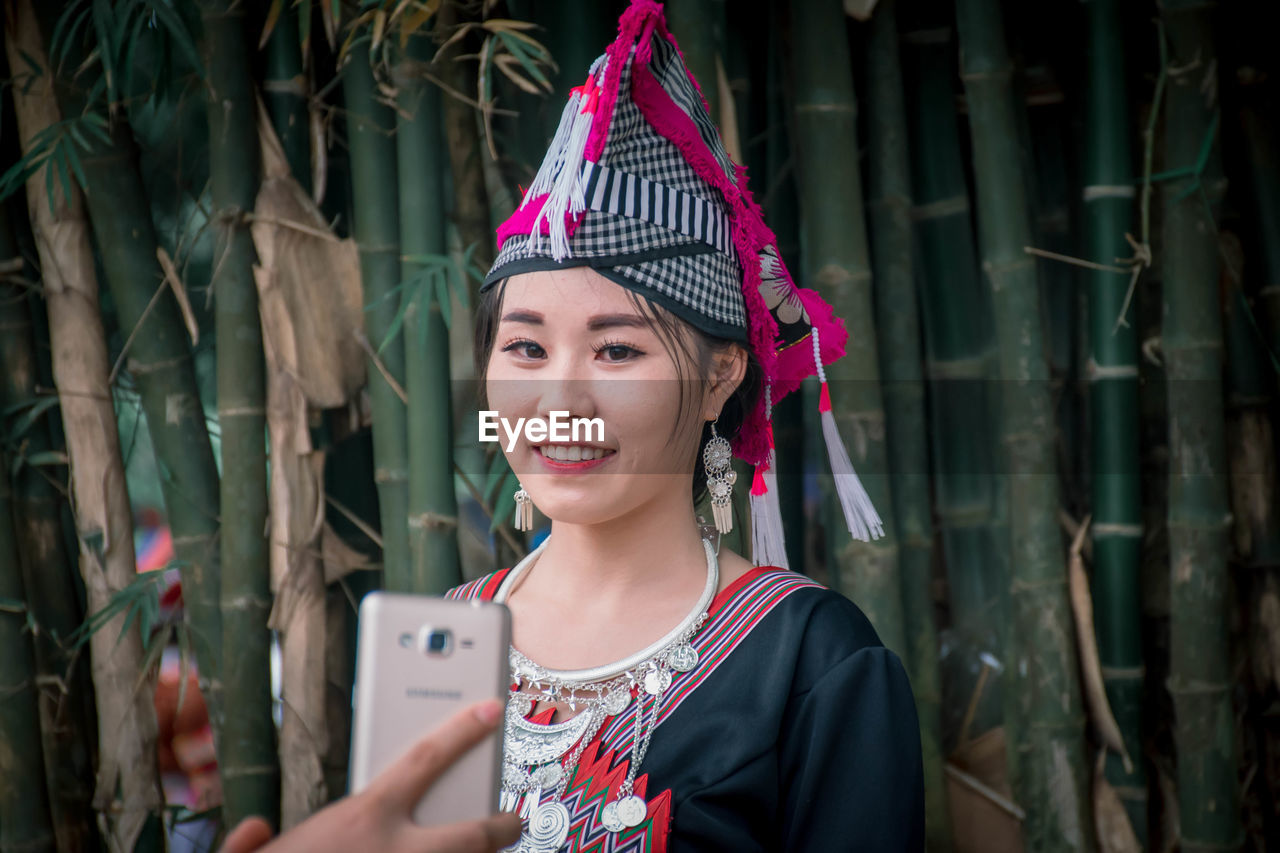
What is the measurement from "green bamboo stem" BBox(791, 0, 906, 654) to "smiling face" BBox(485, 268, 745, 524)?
43 centimetres

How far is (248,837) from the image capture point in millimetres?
577

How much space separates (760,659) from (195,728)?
96 cm

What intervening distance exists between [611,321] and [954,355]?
0.66 m

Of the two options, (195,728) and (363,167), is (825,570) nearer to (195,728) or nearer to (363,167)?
(363,167)

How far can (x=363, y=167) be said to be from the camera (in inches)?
49.9

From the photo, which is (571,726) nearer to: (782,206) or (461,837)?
(461,837)

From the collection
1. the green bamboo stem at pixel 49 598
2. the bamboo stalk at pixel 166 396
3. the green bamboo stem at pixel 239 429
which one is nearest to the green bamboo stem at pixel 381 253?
the green bamboo stem at pixel 239 429

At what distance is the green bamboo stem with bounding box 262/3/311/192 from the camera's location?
1285 millimetres

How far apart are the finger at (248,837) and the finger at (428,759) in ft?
0.29

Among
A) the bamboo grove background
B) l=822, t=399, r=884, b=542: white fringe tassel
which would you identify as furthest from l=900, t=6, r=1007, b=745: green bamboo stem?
l=822, t=399, r=884, b=542: white fringe tassel

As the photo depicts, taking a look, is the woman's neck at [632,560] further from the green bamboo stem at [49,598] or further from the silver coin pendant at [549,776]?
the green bamboo stem at [49,598]

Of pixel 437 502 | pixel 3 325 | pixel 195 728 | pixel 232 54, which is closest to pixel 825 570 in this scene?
pixel 437 502

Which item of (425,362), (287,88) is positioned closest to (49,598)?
(425,362)

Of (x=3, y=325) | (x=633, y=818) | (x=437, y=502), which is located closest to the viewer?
(x=633, y=818)
